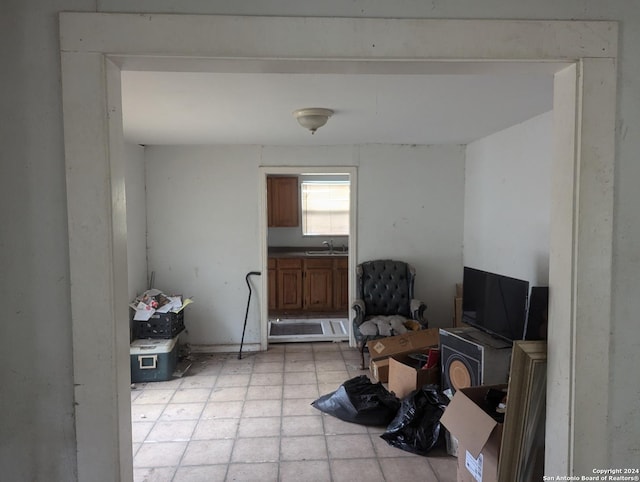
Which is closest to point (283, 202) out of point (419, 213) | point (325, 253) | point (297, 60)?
point (325, 253)

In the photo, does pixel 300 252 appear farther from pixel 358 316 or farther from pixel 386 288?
pixel 358 316

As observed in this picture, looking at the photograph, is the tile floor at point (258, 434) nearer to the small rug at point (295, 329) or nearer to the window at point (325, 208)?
the small rug at point (295, 329)

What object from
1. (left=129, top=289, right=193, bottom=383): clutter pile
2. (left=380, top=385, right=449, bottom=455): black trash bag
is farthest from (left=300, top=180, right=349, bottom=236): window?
(left=380, top=385, right=449, bottom=455): black trash bag

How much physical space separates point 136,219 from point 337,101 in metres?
2.66

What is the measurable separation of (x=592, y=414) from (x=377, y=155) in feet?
12.1

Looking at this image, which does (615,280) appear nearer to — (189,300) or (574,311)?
(574,311)

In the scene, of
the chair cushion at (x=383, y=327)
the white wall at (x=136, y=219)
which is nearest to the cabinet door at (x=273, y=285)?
the white wall at (x=136, y=219)

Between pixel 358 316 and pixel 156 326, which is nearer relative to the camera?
pixel 156 326

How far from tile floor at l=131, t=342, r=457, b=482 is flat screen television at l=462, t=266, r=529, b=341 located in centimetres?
95

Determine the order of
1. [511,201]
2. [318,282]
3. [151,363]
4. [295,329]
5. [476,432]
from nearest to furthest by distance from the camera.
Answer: [476,432] → [511,201] → [151,363] → [295,329] → [318,282]

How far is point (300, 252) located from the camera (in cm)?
656

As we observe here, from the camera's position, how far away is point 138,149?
171 inches

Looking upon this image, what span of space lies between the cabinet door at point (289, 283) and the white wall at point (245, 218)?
58.5 inches

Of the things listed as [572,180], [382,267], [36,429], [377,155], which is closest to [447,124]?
[377,155]
